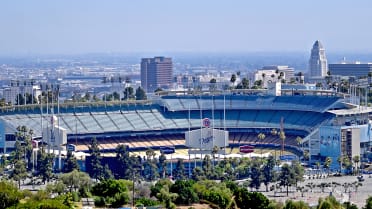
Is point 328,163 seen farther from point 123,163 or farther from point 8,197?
point 8,197

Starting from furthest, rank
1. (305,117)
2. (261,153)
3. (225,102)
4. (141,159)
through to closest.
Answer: (225,102), (305,117), (261,153), (141,159)

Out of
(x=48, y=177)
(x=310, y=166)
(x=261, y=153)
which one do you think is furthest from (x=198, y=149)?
(x=48, y=177)

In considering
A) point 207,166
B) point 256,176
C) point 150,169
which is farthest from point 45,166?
point 256,176

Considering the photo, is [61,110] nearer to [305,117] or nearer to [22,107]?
[22,107]

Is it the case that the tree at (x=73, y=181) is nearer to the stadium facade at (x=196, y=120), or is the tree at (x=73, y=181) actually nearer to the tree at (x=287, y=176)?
the tree at (x=287, y=176)

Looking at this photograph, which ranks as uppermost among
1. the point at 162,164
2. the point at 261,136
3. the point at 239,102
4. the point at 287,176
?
the point at 239,102
